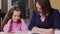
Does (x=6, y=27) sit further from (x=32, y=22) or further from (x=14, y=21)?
(x=32, y=22)

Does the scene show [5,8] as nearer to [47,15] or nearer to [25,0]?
[25,0]

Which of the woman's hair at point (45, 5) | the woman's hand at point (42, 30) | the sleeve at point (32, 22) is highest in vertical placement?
the woman's hair at point (45, 5)

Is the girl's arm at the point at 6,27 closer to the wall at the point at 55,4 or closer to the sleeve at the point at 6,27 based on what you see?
the sleeve at the point at 6,27

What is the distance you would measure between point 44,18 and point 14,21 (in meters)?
0.22

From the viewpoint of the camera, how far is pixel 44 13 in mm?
1073

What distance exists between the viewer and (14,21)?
1.09 m

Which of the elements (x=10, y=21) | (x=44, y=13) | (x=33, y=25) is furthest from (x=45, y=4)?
(x=10, y=21)

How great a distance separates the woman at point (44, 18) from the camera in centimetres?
106

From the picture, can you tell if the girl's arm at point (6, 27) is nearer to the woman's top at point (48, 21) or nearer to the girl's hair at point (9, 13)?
the girl's hair at point (9, 13)

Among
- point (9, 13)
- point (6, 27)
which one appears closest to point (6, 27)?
point (6, 27)

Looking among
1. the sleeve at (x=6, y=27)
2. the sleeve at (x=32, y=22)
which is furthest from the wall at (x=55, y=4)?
Result: the sleeve at (x=6, y=27)

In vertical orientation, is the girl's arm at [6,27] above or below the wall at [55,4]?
below

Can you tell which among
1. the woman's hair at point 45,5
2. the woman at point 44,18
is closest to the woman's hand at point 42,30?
the woman at point 44,18

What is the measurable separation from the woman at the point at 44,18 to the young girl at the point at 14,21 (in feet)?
0.22
